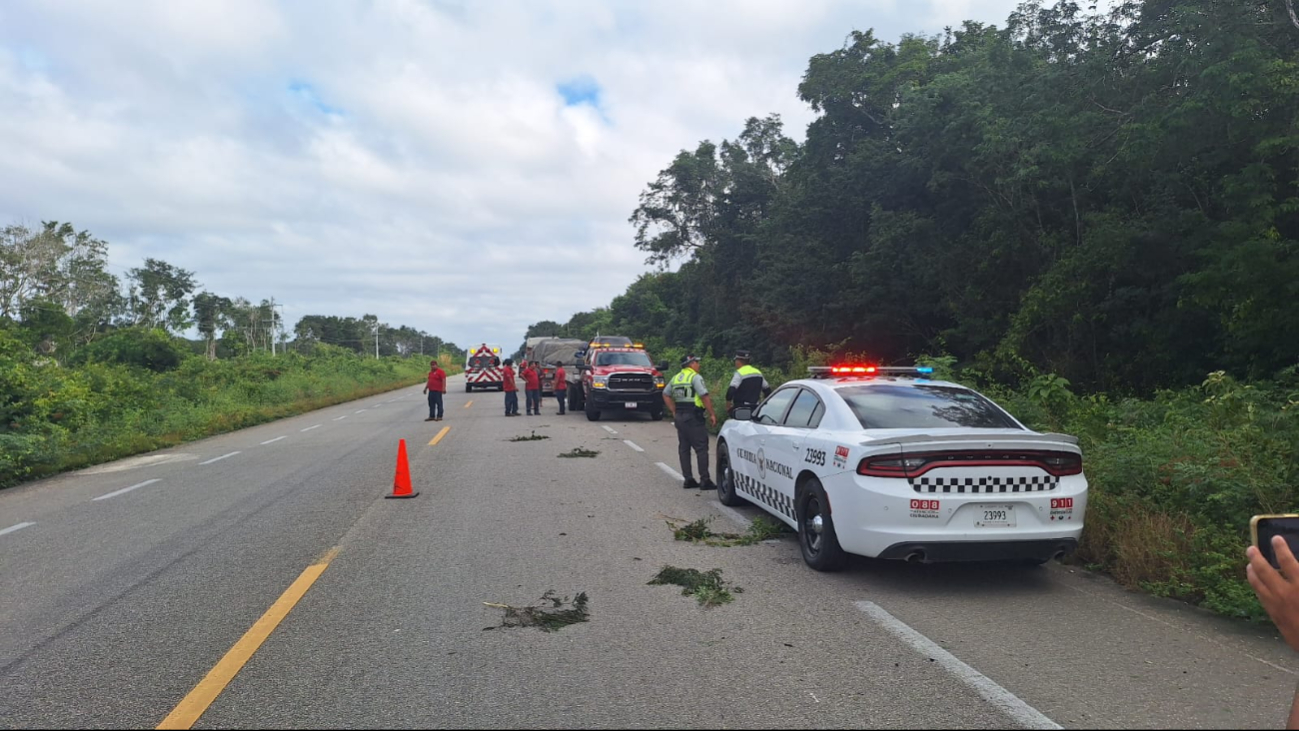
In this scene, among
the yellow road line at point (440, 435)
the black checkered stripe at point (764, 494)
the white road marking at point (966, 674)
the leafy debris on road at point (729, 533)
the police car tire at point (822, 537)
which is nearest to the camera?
the white road marking at point (966, 674)

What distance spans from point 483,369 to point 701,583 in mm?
39057

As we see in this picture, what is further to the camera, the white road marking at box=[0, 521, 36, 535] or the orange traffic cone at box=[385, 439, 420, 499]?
the orange traffic cone at box=[385, 439, 420, 499]

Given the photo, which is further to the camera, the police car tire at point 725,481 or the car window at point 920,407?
the police car tire at point 725,481

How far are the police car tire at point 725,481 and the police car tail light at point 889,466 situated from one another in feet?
11.3

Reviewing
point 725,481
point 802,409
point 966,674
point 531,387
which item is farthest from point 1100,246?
point 531,387

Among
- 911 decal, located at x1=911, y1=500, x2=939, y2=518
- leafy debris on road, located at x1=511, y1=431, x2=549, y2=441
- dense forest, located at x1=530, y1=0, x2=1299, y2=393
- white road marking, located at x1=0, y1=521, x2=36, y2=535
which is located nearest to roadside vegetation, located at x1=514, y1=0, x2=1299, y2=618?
dense forest, located at x1=530, y1=0, x2=1299, y2=393

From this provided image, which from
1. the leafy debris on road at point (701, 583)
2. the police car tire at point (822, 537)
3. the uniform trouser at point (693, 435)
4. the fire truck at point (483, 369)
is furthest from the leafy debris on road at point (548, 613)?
the fire truck at point (483, 369)

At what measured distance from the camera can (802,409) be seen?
7.64m

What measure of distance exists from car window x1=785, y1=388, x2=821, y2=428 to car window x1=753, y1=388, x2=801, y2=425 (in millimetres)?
149

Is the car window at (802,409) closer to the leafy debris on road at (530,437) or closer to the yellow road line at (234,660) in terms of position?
the yellow road line at (234,660)

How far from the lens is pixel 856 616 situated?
17.7 ft

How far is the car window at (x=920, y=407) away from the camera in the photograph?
6.68 meters

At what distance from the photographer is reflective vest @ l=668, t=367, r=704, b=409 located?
10820mm

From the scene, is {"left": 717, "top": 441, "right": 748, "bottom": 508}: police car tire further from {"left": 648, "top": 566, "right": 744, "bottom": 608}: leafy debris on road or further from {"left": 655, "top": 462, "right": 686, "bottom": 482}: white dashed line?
{"left": 648, "top": 566, "right": 744, "bottom": 608}: leafy debris on road
